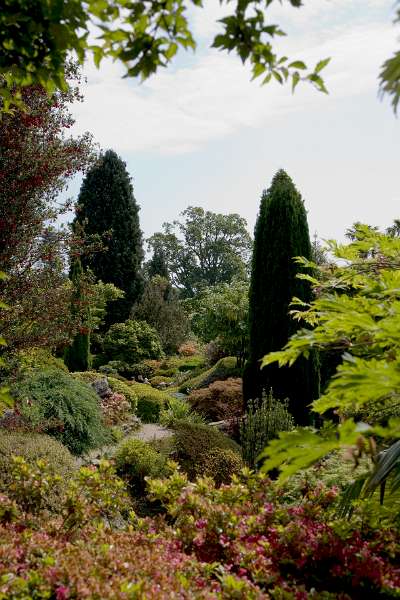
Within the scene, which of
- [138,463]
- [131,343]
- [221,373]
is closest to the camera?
[138,463]

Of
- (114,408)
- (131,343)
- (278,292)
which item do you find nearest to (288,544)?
(278,292)

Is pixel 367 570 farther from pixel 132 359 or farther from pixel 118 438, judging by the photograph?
pixel 132 359

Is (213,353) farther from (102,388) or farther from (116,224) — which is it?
(116,224)

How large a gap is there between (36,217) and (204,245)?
37.5 metres

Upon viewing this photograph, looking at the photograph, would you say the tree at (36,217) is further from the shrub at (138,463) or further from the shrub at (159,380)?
the shrub at (159,380)

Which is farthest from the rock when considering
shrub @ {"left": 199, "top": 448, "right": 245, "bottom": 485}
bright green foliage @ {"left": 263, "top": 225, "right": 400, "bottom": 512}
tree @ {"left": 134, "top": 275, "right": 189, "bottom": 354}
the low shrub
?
tree @ {"left": 134, "top": 275, "right": 189, "bottom": 354}

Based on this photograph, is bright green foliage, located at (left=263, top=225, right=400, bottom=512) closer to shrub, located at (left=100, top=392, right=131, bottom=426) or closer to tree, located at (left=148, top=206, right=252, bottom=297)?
shrub, located at (left=100, top=392, right=131, bottom=426)

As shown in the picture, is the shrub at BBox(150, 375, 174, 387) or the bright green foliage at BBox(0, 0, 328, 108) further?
the shrub at BBox(150, 375, 174, 387)

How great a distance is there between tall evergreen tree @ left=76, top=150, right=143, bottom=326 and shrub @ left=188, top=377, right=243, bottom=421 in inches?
547

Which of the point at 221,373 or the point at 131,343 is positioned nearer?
the point at 221,373

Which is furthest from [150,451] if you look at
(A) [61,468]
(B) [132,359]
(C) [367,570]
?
(B) [132,359]

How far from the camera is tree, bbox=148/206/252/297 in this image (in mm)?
43406

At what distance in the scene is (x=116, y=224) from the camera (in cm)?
2688

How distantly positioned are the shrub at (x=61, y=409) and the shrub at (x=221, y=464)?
196cm
